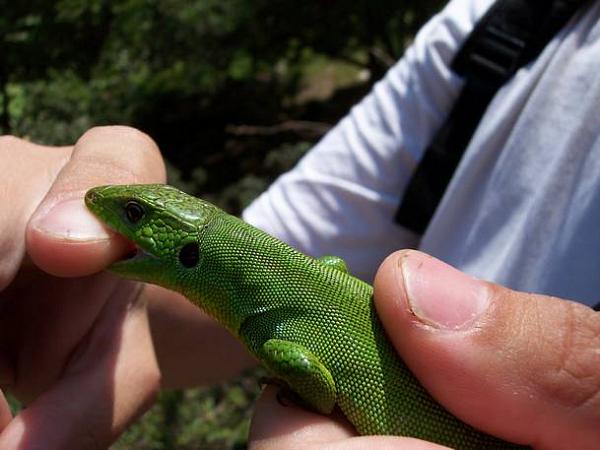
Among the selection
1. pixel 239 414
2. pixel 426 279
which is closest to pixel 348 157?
pixel 426 279

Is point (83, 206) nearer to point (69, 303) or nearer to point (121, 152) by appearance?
point (121, 152)

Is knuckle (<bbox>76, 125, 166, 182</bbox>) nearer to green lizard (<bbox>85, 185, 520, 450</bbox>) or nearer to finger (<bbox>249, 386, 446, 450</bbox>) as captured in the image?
green lizard (<bbox>85, 185, 520, 450</bbox>)

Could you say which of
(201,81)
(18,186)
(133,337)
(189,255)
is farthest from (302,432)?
(201,81)

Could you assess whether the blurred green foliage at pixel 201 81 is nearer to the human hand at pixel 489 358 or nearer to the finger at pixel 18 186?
the finger at pixel 18 186

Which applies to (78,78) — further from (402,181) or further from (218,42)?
(402,181)

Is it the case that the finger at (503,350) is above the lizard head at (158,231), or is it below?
above

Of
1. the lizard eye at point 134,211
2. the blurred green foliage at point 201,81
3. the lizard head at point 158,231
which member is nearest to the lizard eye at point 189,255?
the lizard head at point 158,231
